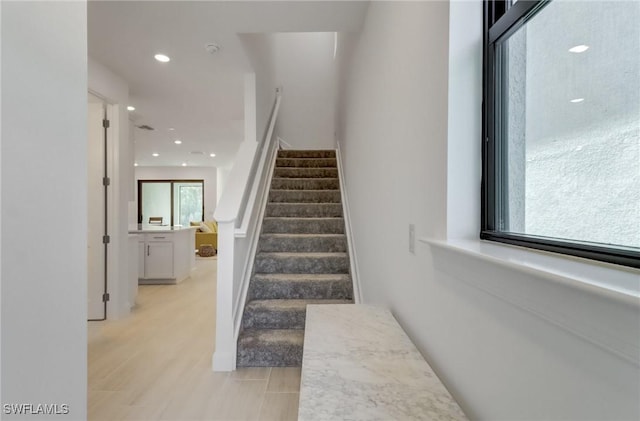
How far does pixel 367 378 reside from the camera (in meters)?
0.94

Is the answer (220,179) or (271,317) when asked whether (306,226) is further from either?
(220,179)

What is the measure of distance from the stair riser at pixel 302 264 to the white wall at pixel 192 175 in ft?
29.8

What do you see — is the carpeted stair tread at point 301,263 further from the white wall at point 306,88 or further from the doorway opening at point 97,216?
the white wall at point 306,88

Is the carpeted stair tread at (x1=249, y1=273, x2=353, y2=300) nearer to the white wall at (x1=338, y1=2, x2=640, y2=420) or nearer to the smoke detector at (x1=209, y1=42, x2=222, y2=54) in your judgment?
the white wall at (x1=338, y1=2, x2=640, y2=420)

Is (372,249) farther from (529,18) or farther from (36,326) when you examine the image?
(36,326)

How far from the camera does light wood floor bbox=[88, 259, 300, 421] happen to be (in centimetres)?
180

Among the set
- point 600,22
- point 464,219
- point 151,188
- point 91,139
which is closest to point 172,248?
point 91,139

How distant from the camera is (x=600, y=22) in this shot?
0.57 m

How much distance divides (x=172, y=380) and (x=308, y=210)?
2.23 meters

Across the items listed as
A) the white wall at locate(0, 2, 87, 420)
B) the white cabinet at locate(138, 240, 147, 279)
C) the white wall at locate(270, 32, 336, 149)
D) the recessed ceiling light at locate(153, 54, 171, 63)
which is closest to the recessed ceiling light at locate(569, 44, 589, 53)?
the white wall at locate(0, 2, 87, 420)

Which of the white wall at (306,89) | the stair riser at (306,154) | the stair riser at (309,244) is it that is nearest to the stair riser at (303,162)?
the stair riser at (306,154)

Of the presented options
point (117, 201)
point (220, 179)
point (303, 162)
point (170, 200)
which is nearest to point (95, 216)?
point (117, 201)

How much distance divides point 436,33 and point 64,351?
169 centimetres

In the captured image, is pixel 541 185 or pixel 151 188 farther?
pixel 151 188
